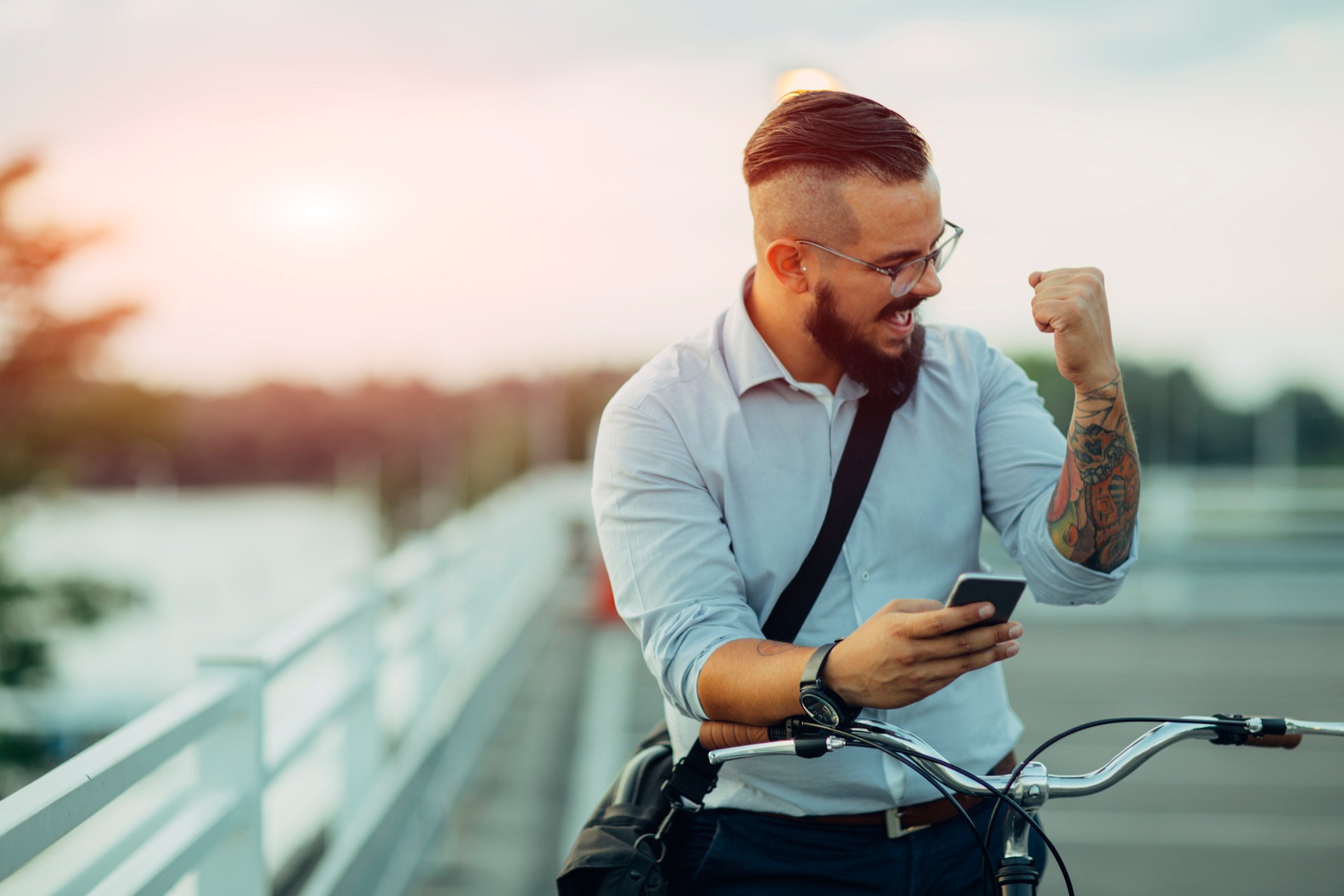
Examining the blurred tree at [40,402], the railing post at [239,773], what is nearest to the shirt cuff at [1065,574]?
the railing post at [239,773]

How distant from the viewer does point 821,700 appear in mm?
2023

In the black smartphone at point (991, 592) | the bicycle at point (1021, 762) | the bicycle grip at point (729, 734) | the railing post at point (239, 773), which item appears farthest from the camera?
the railing post at point (239, 773)

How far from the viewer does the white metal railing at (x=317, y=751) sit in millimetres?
2586

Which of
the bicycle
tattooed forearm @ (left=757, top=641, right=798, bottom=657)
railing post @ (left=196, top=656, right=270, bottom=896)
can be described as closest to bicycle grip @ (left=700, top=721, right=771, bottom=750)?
the bicycle

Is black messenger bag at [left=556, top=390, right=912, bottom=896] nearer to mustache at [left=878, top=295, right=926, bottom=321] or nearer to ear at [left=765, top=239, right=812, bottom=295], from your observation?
mustache at [left=878, top=295, right=926, bottom=321]

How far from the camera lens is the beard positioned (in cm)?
248

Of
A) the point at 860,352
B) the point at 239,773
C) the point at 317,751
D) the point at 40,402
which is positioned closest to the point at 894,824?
the point at 860,352

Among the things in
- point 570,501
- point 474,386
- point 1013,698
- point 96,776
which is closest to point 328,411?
point 474,386

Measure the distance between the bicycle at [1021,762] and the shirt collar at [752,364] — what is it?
2.22 feet

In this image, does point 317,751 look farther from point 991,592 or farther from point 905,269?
point 991,592

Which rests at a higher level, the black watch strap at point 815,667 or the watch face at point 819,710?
the black watch strap at point 815,667

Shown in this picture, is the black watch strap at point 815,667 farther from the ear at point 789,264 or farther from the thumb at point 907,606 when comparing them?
the ear at point 789,264

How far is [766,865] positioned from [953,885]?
364 millimetres

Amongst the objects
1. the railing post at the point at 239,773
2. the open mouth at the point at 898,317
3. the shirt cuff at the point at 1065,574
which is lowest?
the railing post at the point at 239,773
